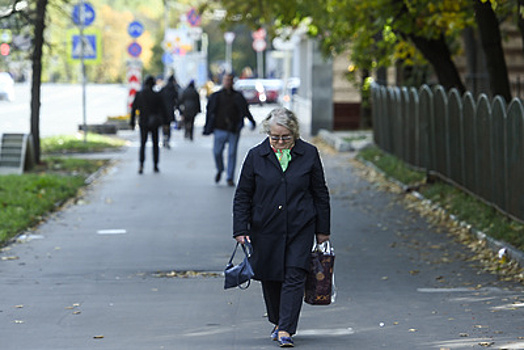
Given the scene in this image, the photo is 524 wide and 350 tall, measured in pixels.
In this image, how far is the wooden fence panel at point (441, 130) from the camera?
16.9 metres

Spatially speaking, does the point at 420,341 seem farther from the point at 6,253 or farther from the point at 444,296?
the point at 6,253

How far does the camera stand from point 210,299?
9.35m

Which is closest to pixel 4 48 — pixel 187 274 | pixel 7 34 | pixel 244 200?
pixel 7 34

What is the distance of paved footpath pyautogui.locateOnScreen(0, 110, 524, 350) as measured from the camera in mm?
7684

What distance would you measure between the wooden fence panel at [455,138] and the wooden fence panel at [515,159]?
2845mm

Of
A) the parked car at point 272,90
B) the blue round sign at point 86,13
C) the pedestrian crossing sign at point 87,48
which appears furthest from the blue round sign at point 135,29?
the parked car at point 272,90

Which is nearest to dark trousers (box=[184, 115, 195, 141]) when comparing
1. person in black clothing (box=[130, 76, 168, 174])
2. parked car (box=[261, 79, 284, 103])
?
person in black clothing (box=[130, 76, 168, 174])

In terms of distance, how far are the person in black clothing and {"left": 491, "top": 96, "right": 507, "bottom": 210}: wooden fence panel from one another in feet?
28.1

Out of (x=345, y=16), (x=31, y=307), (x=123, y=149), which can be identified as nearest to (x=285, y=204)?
(x=31, y=307)

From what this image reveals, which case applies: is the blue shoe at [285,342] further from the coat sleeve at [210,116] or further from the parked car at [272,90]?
the parked car at [272,90]

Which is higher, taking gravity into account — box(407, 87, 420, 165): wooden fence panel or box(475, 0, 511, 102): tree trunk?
box(475, 0, 511, 102): tree trunk

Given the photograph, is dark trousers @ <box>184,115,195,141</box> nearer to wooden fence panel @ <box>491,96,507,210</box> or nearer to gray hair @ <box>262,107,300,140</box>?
wooden fence panel @ <box>491,96,507,210</box>

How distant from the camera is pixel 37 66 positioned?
71.9ft

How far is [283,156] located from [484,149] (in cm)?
736
